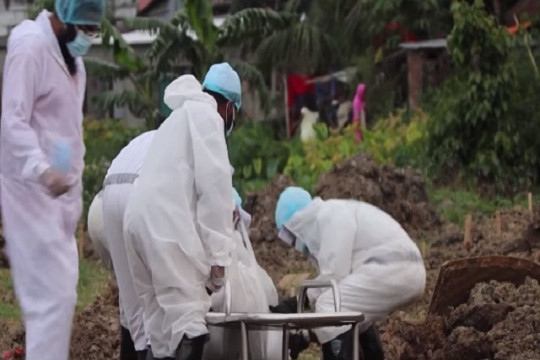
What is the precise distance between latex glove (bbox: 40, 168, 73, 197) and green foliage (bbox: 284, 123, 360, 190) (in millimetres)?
13226

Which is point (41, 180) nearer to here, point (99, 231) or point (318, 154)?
point (99, 231)

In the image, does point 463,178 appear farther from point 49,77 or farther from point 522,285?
point 49,77

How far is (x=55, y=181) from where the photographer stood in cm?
594

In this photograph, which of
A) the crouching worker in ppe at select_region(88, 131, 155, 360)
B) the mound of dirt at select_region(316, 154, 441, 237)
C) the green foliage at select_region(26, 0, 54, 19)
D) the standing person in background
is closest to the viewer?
the crouching worker in ppe at select_region(88, 131, 155, 360)

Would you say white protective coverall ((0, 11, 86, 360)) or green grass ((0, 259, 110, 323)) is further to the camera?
green grass ((0, 259, 110, 323))

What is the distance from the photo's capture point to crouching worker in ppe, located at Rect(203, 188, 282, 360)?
259 inches

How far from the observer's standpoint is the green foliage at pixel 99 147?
1800 centimetres

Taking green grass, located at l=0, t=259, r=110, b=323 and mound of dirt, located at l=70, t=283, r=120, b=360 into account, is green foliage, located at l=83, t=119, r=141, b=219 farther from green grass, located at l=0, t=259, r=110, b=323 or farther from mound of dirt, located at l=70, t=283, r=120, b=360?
mound of dirt, located at l=70, t=283, r=120, b=360

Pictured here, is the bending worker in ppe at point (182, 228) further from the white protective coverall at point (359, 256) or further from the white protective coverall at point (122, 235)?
the white protective coverall at point (359, 256)

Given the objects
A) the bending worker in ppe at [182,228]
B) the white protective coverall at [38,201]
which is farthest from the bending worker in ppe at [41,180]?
the bending worker in ppe at [182,228]

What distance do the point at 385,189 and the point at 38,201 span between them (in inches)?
413

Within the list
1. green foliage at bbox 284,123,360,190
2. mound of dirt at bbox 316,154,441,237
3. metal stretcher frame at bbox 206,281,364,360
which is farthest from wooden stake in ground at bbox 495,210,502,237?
metal stretcher frame at bbox 206,281,364,360

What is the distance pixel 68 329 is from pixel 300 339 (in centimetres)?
178

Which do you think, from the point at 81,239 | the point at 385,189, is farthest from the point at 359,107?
the point at 81,239
